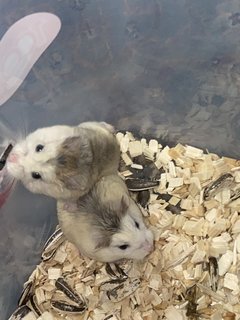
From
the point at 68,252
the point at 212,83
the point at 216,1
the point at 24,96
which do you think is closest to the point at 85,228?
the point at 68,252

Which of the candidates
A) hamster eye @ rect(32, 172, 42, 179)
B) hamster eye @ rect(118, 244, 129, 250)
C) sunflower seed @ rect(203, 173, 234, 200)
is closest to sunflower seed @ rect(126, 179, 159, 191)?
sunflower seed @ rect(203, 173, 234, 200)

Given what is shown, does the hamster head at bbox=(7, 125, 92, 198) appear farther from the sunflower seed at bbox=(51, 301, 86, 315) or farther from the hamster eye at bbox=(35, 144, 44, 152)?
the sunflower seed at bbox=(51, 301, 86, 315)

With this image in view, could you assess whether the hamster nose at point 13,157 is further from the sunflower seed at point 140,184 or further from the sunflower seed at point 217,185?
the sunflower seed at point 217,185

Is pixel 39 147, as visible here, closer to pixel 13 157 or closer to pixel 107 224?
pixel 13 157

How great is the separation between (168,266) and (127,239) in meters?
0.20

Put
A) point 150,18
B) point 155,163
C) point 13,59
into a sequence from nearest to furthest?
1. point 13,59
2. point 150,18
3. point 155,163

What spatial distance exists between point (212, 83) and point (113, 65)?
0.27m

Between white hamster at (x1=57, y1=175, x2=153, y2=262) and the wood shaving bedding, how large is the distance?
0.35 feet

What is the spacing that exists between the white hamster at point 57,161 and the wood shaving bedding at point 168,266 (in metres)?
0.30

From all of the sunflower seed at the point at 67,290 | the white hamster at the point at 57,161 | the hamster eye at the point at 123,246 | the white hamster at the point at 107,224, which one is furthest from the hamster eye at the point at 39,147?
the sunflower seed at the point at 67,290

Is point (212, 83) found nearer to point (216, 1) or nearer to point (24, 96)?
point (216, 1)

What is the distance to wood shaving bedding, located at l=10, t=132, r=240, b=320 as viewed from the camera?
1.85 meters

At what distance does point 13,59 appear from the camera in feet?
5.73

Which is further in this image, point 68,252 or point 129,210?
point 68,252
